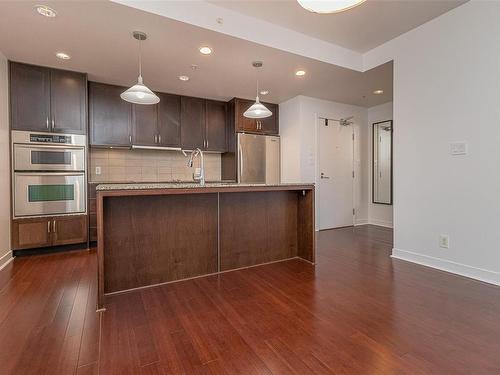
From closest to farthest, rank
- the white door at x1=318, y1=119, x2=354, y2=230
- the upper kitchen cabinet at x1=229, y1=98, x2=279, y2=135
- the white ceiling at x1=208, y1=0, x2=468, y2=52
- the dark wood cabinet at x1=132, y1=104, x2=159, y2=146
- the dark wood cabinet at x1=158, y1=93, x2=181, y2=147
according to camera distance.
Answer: the white ceiling at x1=208, y1=0, x2=468, y2=52
the dark wood cabinet at x1=132, y1=104, x2=159, y2=146
the dark wood cabinet at x1=158, y1=93, x2=181, y2=147
the upper kitchen cabinet at x1=229, y1=98, x2=279, y2=135
the white door at x1=318, y1=119, x2=354, y2=230

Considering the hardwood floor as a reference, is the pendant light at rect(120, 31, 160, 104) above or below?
above

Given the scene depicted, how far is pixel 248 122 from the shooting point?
4.89 m

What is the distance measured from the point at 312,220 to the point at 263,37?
2.12 metres

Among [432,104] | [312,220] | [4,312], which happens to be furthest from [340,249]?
[4,312]

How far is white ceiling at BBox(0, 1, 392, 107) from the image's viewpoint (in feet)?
7.88

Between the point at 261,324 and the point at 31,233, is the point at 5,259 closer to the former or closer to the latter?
the point at 31,233

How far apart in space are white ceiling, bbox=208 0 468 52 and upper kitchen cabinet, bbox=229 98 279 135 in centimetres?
Answer: 193

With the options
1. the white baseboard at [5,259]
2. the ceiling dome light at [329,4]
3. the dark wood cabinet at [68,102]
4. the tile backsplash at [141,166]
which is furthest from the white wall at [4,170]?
the ceiling dome light at [329,4]

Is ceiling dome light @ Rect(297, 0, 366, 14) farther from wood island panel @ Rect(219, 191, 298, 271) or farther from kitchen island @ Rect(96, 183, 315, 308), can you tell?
wood island panel @ Rect(219, 191, 298, 271)

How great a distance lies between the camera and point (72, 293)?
229 centimetres

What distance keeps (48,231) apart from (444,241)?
479cm

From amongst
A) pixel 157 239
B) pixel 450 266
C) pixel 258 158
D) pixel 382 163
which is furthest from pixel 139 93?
pixel 382 163

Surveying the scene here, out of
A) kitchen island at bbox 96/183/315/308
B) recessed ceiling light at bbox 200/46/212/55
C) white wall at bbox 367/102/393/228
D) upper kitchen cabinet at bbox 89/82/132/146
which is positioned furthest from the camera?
white wall at bbox 367/102/393/228

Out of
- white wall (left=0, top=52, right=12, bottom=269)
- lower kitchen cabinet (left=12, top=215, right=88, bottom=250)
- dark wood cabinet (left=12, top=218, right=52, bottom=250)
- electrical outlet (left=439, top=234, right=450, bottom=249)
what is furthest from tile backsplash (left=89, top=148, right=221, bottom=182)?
electrical outlet (left=439, top=234, right=450, bottom=249)
